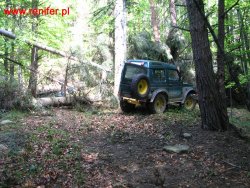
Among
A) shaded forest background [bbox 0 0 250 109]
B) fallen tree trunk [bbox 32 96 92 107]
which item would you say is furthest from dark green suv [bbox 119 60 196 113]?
fallen tree trunk [bbox 32 96 92 107]

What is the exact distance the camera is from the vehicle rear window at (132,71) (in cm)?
1202

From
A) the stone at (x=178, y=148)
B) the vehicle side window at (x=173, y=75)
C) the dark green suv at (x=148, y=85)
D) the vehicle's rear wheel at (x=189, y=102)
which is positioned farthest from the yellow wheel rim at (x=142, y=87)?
the stone at (x=178, y=148)

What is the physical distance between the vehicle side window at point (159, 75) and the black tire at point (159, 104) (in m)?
0.69

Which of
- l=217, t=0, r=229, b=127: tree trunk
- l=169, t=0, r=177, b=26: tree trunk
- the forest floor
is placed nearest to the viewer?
the forest floor

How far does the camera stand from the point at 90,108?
13250 millimetres

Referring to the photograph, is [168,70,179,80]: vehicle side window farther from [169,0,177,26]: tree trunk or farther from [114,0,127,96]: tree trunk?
[169,0,177,26]: tree trunk

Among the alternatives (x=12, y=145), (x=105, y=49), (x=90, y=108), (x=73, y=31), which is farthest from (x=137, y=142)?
(x=73, y=31)

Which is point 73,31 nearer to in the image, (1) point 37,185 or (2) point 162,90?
(2) point 162,90

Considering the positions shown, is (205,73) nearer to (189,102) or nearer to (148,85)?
(148,85)

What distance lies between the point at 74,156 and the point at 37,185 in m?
1.39

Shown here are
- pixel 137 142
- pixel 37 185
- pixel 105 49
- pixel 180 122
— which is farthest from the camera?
pixel 105 49

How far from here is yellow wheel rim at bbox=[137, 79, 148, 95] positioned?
11664 millimetres

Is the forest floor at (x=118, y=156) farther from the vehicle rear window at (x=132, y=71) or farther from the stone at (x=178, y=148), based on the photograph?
the vehicle rear window at (x=132, y=71)

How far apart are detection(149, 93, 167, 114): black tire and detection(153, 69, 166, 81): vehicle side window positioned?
69 cm
